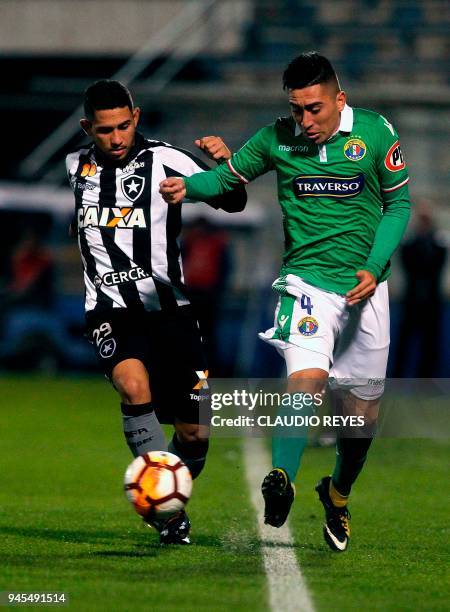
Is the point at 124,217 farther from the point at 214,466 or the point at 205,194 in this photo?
the point at 214,466

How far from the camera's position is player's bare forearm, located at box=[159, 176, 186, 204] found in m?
6.15

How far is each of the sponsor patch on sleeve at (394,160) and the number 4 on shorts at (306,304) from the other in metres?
0.72

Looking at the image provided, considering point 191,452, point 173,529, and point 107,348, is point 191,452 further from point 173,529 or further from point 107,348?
point 107,348

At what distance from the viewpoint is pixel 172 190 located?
6.14 meters

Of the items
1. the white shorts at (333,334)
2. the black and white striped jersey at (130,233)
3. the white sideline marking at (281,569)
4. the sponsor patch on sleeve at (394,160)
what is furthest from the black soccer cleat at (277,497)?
the sponsor patch on sleeve at (394,160)

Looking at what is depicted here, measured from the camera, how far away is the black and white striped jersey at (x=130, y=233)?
657cm

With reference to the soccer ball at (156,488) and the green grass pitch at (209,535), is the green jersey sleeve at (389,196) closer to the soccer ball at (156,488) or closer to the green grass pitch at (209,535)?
the soccer ball at (156,488)

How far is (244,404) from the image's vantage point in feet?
21.2

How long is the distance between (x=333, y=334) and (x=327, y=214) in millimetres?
560

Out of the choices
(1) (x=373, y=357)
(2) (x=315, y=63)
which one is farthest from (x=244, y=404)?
(2) (x=315, y=63)

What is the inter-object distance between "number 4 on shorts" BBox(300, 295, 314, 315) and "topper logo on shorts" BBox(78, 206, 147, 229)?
94 cm

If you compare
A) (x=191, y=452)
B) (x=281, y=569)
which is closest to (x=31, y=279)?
(x=191, y=452)

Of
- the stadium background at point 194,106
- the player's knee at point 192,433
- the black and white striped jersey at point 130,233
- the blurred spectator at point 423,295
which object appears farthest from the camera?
the stadium background at point 194,106

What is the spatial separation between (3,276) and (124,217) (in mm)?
12213
